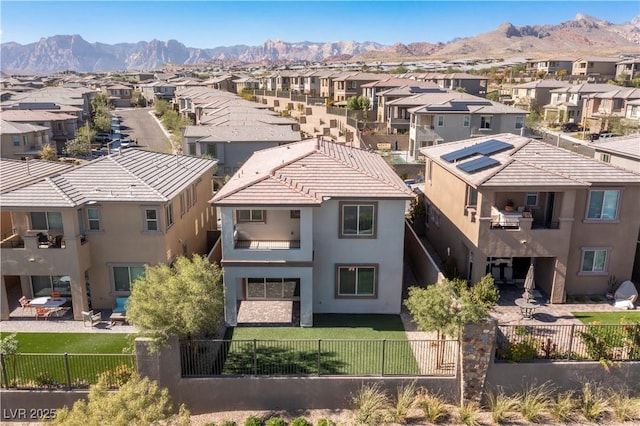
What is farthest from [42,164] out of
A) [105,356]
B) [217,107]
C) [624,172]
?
[217,107]

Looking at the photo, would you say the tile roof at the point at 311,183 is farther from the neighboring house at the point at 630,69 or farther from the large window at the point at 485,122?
the neighboring house at the point at 630,69

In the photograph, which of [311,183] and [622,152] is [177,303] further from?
[622,152]

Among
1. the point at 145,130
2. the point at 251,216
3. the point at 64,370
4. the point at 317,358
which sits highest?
the point at 251,216

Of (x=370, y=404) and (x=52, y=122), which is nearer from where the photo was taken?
(x=370, y=404)

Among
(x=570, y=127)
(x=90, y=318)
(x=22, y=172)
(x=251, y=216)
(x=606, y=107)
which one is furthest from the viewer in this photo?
(x=570, y=127)

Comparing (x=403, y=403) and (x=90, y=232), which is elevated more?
(x=90, y=232)

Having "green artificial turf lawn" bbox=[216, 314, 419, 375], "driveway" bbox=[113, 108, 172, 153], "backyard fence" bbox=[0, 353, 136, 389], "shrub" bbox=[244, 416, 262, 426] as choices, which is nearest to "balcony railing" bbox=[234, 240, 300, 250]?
"green artificial turf lawn" bbox=[216, 314, 419, 375]

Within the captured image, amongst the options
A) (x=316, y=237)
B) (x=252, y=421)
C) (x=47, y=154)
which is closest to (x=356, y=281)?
(x=316, y=237)
